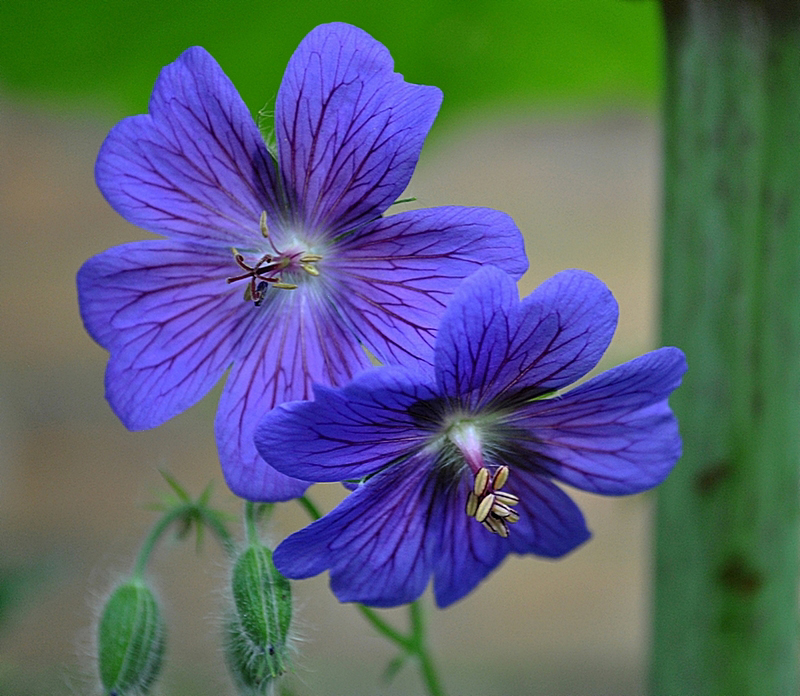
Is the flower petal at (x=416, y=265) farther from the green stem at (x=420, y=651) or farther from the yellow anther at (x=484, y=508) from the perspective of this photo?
the green stem at (x=420, y=651)

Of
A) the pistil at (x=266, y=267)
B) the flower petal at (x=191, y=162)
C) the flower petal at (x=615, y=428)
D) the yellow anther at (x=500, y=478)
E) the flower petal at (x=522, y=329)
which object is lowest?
the yellow anther at (x=500, y=478)

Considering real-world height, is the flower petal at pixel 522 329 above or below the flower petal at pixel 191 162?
below

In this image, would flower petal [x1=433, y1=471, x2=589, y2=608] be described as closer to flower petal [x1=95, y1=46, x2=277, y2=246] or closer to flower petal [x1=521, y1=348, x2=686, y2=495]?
flower petal [x1=521, y1=348, x2=686, y2=495]

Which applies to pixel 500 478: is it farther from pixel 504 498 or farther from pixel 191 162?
pixel 191 162

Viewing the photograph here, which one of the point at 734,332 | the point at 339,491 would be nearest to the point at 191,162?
the point at 734,332

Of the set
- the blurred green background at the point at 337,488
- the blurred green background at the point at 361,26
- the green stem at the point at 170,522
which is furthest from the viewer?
the blurred green background at the point at 337,488

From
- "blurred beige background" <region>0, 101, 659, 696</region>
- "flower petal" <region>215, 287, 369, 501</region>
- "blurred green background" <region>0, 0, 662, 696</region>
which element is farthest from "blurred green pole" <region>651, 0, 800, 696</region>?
"blurred beige background" <region>0, 101, 659, 696</region>


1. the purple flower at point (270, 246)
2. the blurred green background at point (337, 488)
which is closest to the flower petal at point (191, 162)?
the purple flower at point (270, 246)

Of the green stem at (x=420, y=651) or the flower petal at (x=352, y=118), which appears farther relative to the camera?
the green stem at (x=420, y=651)
